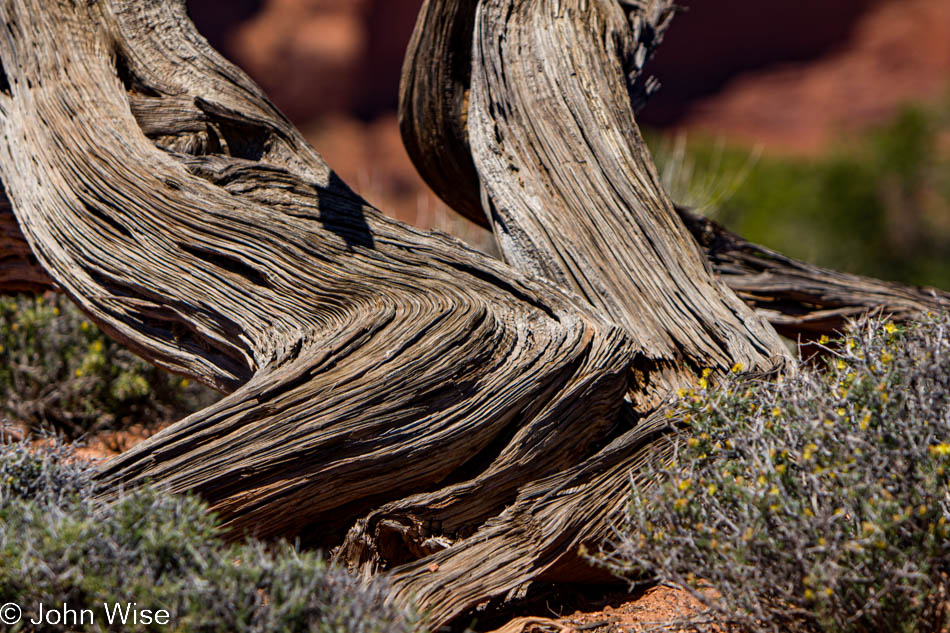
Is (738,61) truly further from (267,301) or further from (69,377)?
(267,301)

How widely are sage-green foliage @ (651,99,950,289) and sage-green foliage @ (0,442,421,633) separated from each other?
19.1 meters

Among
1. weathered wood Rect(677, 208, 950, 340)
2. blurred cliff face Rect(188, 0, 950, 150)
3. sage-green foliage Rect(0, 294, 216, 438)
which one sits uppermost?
blurred cliff face Rect(188, 0, 950, 150)

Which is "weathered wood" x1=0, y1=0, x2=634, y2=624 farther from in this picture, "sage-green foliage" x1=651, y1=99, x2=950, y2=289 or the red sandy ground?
"sage-green foliage" x1=651, y1=99, x2=950, y2=289

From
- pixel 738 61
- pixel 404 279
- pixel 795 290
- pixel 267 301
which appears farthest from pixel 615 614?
pixel 738 61

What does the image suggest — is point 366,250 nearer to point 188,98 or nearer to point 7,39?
point 188,98

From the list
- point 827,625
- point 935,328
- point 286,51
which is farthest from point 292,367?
point 286,51

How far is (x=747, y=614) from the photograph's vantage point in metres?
2.37

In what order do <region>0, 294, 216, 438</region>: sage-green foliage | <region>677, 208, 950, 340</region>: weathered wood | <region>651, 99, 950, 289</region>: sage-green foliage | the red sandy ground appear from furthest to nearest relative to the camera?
<region>651, 99, 950, 289</region>: sage-green foliage < <region>0, 294, 216, 438</region>: sage-green foliage < <region>677, 208, 950, 340</region>: weathered wood < the red sandy ground

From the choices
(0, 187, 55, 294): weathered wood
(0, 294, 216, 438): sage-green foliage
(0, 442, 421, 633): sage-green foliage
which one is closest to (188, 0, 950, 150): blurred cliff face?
(0, 294, 216, 438): sage-green foliage

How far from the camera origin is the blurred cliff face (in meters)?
25.1

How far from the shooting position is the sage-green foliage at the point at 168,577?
2.17m

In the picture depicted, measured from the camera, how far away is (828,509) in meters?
2.29

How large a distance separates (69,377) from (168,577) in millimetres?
3829

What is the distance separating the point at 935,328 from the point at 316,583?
2.03 m
